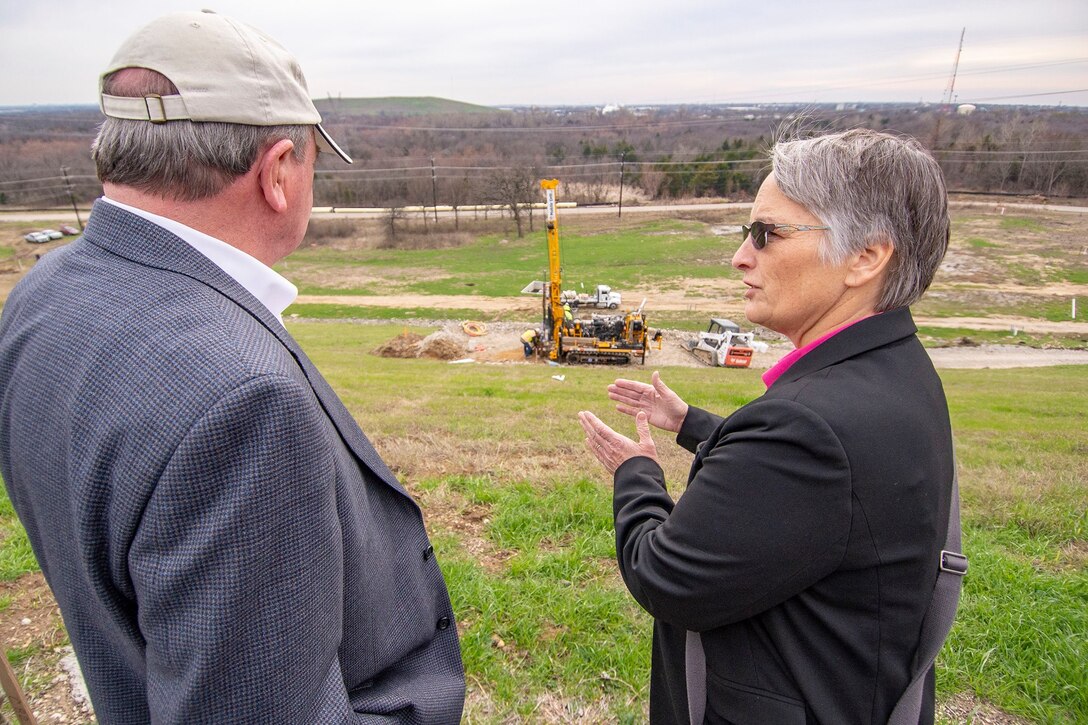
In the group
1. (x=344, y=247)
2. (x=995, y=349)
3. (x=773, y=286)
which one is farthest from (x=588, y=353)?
(x=344, y=247)

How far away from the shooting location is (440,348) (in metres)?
22.4

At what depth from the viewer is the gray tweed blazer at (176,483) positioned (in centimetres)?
107

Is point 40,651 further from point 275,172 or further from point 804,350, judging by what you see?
point 804,350

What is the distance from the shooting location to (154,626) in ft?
3.61

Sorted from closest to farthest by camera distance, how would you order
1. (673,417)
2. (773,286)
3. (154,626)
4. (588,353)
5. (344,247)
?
(154,626) → (773,286) → (673,417) → (588,353) → (344,247)

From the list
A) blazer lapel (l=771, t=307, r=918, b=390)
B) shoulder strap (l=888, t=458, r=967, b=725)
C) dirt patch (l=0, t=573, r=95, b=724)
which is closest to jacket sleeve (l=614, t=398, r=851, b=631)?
blazer lapel (l=771, t=307, r=918, b=390)

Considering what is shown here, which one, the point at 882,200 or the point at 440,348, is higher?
the point at 882,200

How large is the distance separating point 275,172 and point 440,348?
21.2 m

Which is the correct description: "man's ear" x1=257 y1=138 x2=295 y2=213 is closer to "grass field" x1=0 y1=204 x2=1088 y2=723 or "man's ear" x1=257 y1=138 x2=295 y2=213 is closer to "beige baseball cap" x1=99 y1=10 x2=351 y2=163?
"beige baseball cap" x1=99 y1=10 x2=351 y2=163

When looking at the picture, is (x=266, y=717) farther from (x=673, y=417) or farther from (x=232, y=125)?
(x=673, y=417)

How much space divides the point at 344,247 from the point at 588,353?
1446 inches

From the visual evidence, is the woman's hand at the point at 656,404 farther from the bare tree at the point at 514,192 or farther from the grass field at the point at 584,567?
the bare tree at the point at 514,192

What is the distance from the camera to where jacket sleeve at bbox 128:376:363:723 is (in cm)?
106

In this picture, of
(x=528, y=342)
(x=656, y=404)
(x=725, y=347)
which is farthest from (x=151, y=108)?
(x=725, y=347)
